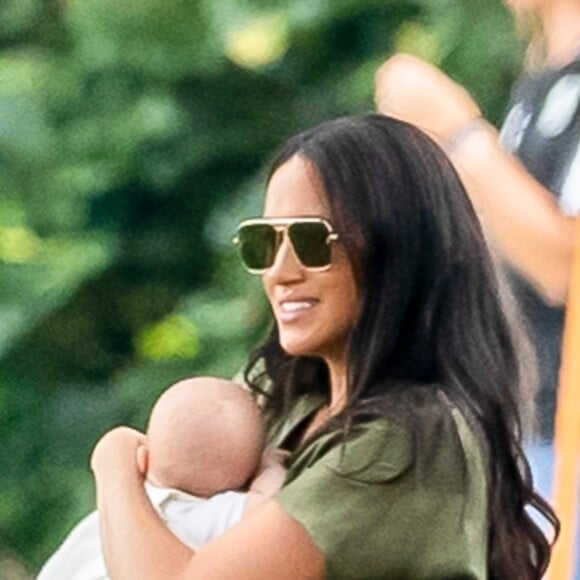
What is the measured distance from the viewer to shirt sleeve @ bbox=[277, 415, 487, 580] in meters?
1.18

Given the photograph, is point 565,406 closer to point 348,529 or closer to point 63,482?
point 348,529

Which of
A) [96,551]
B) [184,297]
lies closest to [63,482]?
[184,297]

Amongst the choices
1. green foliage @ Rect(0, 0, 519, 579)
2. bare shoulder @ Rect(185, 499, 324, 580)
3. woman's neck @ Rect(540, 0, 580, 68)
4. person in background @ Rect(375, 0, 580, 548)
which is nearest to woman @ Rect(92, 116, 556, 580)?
bare shoulder @ Rect(185, 499, 324, 580)

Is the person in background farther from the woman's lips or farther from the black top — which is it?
the woman's lips

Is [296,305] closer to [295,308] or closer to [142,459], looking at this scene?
[295,308]

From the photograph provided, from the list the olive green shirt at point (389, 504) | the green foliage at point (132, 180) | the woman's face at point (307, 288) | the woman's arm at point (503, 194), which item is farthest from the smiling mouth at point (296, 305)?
the green foliage at point (132, 180)

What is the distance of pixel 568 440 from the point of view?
1575 millimetres

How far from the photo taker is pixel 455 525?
1.20 metres

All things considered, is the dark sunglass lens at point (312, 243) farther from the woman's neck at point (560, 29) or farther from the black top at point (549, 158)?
the woman's neck at point (560, 29)

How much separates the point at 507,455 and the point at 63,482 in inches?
30.8

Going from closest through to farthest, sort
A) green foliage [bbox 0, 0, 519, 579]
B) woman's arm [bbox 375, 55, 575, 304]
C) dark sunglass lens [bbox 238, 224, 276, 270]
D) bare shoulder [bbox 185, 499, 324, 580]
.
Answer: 1. bare shoulder [bbox 185, 499, 324, 580]
2. dark sunglass lens [bbox 238, 224, 276, 270]
3. woman's arm [bbox 375, 55, 575, 304]
4. green foliage [bbox 0, 0, 519, 579]

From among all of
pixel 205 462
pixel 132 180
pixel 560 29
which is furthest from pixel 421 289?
pixel 132 180

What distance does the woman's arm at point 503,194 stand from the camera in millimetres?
1516

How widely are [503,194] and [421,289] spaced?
0.99 feet
